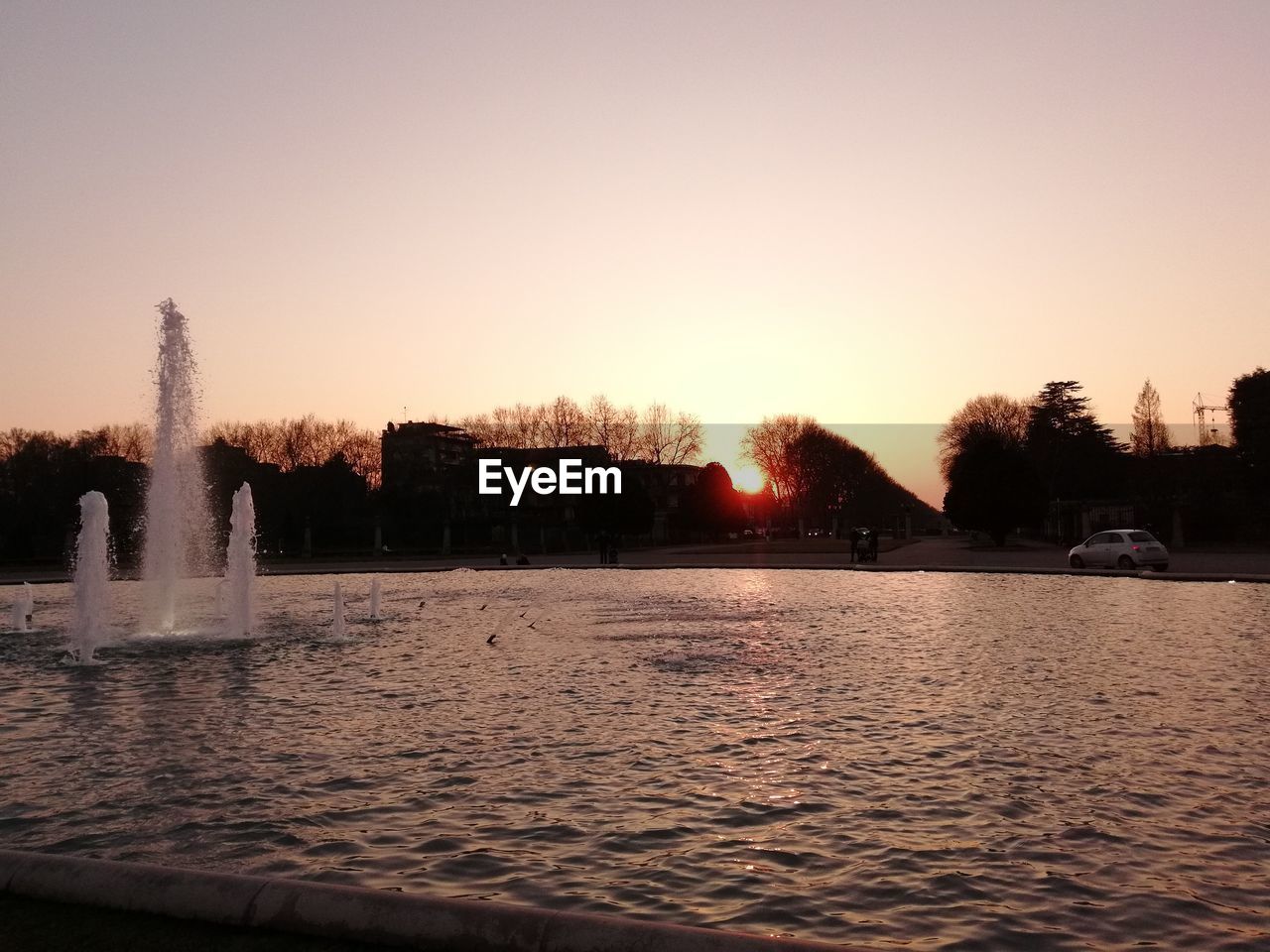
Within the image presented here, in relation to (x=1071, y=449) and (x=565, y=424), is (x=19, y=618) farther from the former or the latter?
(x=1071, y=449)

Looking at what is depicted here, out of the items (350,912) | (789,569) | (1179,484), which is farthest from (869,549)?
(350,912)

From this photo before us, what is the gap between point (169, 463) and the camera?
27.8m

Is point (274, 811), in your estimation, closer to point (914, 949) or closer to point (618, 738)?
point (618, 738)

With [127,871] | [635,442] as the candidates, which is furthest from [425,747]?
[635,442]

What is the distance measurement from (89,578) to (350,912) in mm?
18098

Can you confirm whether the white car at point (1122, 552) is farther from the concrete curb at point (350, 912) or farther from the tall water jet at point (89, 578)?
the concrete curb at point (350, 912)

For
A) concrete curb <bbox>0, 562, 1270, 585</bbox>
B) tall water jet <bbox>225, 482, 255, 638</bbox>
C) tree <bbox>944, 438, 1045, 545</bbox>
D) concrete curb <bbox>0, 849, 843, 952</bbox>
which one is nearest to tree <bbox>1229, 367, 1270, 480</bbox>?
tree <bbox>944, 438, 1045, 545</bbox>

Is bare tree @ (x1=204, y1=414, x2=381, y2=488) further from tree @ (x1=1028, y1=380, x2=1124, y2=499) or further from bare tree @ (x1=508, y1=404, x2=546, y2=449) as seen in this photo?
tree @ (x1=1028, y1=380, x2=1124, y2=499)

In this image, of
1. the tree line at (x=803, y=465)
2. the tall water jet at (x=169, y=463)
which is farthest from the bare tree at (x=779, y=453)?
the tall water jet at (x=169, y=463)

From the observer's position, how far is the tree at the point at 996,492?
67.6 m

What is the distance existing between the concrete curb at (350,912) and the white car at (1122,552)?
4003cm

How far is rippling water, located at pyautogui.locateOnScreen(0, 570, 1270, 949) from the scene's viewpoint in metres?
6.67

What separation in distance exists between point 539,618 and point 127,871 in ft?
67.7

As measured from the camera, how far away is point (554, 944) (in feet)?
16.3
